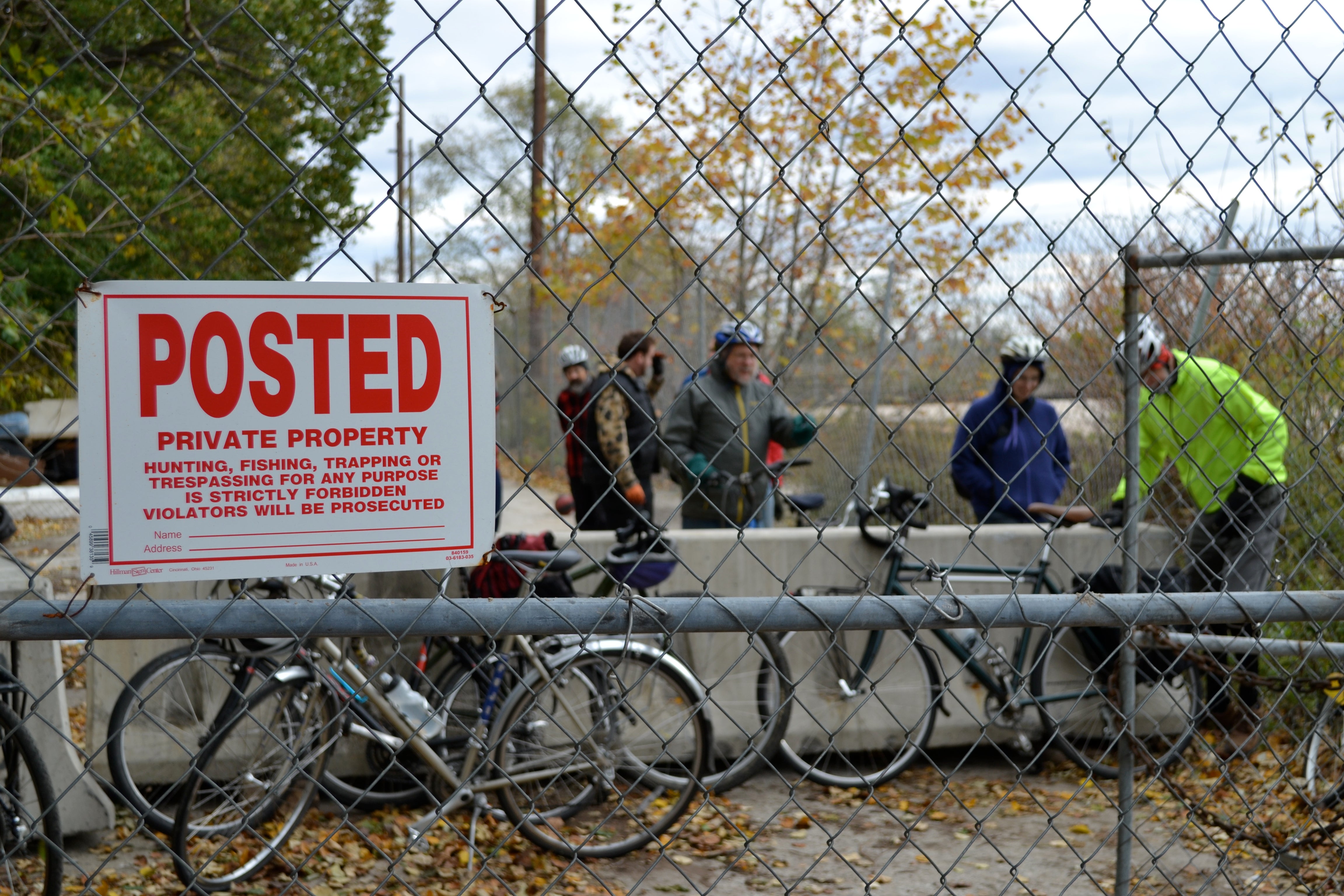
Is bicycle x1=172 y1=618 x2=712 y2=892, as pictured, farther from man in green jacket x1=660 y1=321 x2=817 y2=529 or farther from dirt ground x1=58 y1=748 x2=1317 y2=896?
man in green jacket x1=660 y1=321 x2=817 y2=529

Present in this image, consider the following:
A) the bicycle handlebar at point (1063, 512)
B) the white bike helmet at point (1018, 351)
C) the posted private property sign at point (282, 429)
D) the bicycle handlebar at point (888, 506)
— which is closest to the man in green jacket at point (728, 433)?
the bicycle handlebar at point (888, 506)

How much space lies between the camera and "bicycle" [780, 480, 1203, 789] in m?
4.97

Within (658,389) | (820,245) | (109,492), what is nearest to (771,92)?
(820,245)

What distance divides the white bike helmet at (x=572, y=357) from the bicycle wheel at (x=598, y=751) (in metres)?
3.79

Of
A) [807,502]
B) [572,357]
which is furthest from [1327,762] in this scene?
[572,357]

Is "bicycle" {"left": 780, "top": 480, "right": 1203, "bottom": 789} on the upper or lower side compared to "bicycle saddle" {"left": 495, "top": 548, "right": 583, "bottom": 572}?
lower

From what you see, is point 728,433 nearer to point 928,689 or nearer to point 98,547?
point 928,689

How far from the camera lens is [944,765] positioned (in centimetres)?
535

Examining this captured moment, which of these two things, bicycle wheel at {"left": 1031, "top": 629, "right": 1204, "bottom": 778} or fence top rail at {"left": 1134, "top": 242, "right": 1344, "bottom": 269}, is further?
bicycle wheel at {"left": 1031, "top": 629, "right": 1204, "bottom": 778}

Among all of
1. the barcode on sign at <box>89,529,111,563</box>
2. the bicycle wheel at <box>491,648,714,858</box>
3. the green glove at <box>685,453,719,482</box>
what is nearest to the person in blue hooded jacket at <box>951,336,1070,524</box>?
the green glove at <box>685,453,719,482</box>

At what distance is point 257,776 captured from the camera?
3896 mm

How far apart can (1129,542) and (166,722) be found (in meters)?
3.44

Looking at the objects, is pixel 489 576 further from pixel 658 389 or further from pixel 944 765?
pixel 658 389

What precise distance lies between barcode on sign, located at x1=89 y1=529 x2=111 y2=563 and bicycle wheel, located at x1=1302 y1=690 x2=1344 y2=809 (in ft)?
10.2
